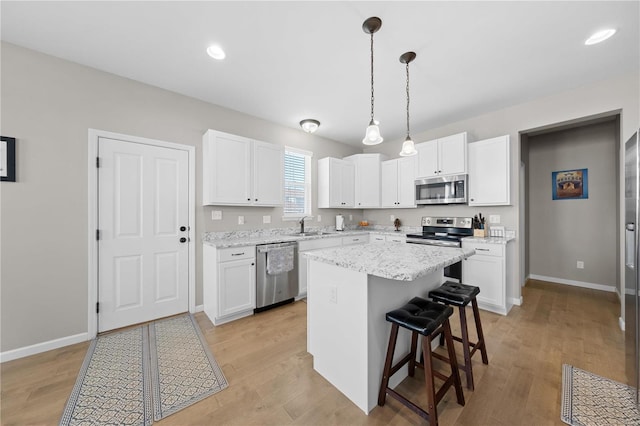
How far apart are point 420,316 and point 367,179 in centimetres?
349

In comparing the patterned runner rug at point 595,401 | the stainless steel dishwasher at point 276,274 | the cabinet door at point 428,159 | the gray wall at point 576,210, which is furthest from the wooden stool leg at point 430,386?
the gray wall at point 576,210

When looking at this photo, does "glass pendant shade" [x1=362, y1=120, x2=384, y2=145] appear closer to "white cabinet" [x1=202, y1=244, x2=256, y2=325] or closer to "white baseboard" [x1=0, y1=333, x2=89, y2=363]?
"white cabinet" [x1=202, y1=244, x2=256, y2=325]

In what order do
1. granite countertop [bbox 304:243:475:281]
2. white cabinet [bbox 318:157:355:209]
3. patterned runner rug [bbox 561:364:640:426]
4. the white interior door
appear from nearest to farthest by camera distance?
1. granite countertop [bbox 304:243:475:281]
2. patterned runner rug [bbox 561:364:640:426]
3. the white interior door
4. white cabinet [bbox 318:157:355:209]

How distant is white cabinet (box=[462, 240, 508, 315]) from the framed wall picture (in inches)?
92.6

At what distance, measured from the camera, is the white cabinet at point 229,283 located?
108 inches

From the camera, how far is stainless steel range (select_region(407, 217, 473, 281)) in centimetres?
329

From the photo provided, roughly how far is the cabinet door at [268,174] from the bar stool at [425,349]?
93.6 inches

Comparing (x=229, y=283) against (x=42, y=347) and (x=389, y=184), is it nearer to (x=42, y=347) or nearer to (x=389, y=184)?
(x=42, y=347)

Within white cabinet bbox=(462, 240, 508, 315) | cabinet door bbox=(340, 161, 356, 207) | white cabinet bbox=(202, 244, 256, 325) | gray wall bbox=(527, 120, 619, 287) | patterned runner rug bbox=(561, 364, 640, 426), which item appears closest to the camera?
patterned runner rug bbox=(561, 364, 640, 426)

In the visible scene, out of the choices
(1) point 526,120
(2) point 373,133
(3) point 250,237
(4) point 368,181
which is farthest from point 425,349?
(4) point 368,181

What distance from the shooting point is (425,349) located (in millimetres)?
1375

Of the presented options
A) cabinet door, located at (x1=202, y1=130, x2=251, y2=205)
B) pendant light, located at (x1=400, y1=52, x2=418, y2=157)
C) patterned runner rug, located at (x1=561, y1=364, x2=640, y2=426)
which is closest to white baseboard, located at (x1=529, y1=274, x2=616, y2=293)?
patterned runner rug, located at (x1=561, y1=364, x2=640, y2=426)

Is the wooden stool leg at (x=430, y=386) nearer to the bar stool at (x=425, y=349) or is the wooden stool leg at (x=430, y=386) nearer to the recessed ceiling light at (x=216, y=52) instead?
the bar stool at (x=425, y=349)

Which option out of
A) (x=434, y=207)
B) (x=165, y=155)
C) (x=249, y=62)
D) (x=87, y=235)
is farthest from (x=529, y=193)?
(x=87, y=235)
